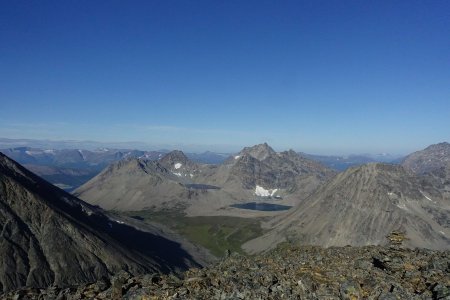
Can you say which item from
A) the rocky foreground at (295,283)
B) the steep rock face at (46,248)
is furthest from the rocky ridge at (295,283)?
the steep rock face at (46,248)

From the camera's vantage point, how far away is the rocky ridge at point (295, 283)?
3233 cm

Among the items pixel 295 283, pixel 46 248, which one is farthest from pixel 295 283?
pixel 46 248

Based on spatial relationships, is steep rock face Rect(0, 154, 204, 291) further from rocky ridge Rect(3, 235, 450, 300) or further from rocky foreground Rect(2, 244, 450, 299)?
rocky ridge Rect(3, 235, 450, 300)

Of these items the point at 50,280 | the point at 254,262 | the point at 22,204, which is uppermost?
the point at 254,262

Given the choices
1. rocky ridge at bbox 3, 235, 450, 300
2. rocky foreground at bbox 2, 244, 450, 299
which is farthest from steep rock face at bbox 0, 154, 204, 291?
rocky ridge at bbox 3, 235, 450, 300

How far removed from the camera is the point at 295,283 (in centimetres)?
3431

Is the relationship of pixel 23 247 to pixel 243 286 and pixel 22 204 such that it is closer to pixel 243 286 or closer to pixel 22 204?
pixel 22 204

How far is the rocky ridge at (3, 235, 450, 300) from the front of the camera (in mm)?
32325

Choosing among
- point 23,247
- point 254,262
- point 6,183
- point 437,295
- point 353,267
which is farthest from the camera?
point 6,183

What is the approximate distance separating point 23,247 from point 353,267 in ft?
515

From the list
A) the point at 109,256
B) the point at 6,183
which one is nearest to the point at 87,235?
the point at 109,256

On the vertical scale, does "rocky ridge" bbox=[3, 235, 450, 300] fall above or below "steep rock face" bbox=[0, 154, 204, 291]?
above

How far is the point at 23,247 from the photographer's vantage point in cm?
16262

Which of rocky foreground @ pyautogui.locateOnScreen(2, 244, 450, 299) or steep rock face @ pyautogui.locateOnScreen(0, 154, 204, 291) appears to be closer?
rocky foreground @ pyautogui.locateOnScreen(2, 244, 450, 299)
